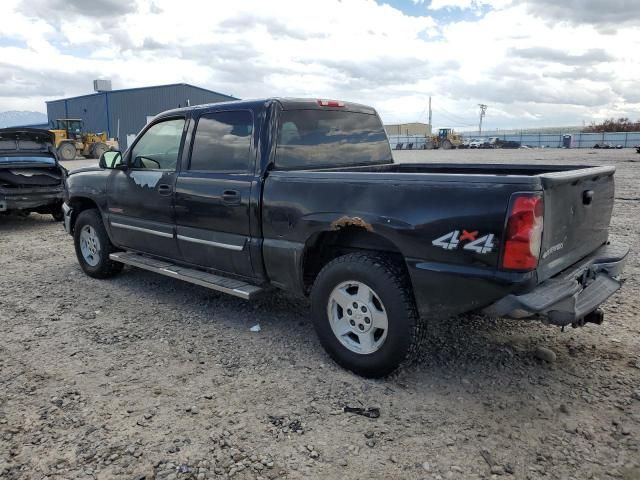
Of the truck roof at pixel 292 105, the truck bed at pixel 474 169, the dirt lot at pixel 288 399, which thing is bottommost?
the dirt lot at pixel 288 399

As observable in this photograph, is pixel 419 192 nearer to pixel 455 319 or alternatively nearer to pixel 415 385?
pixel 415 385

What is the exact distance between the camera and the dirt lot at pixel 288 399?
272cm

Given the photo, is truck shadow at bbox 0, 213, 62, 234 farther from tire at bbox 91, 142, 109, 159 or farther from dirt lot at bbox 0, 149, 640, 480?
tire at bbox 91, 142, 109, 159

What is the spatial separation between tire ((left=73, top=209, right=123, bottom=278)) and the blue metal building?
3629 cm

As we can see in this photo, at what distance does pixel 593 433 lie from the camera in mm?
2906

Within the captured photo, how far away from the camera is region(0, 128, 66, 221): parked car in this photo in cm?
924

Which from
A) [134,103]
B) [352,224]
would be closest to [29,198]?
[352,224]

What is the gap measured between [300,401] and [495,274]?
4.80ft

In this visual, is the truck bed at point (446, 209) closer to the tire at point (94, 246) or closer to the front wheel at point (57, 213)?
the tire at point (94, 246)

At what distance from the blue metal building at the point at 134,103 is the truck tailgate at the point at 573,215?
→ 129 feet

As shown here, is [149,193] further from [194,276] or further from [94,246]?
[94,246]

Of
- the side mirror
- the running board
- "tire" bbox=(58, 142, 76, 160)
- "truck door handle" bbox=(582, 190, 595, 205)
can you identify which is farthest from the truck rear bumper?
"tire" bbox=(58, 142, 76, 160)

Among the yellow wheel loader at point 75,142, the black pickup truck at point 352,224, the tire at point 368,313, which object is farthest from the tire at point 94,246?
the yellow wheel loader at point 75,142

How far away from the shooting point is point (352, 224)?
3506 millimetres
